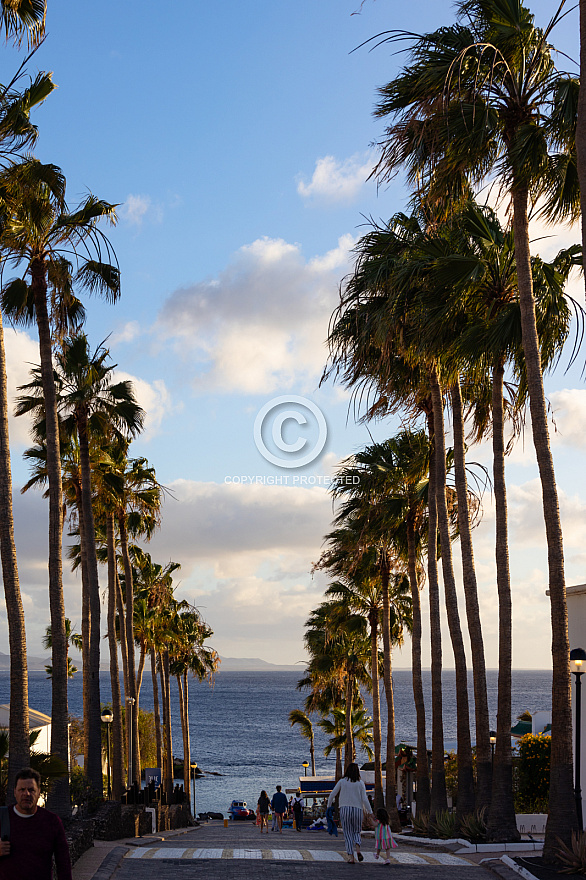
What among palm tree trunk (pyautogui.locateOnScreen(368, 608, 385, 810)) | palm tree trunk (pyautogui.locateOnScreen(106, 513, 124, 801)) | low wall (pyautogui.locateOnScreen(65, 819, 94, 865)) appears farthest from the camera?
palm tree trunk (pyautogui.locateOnScreen(368, 608, 385, 810))

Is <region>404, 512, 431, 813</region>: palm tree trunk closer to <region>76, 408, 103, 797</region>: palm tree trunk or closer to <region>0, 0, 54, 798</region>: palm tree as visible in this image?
<region>76, 408, 103, 797</region>: palm tree trunk

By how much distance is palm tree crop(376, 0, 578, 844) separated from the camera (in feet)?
45.0

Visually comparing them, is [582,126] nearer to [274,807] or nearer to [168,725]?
[274,807]

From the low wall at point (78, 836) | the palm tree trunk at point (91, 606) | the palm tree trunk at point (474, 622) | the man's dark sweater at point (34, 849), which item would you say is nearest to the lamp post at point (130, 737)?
the palm tree trunk at point (91, 606)

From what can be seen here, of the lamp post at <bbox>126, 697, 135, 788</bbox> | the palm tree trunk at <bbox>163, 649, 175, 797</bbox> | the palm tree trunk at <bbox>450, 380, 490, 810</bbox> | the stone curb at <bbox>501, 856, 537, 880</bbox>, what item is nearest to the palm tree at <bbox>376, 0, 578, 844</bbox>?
the stone curb at <bbox>501, 856, 537, 880</bbox>

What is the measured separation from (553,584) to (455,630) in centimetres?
807

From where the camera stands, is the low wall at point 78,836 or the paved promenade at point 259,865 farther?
the low wall at point 78,836

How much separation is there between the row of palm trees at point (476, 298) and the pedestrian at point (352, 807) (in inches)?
112

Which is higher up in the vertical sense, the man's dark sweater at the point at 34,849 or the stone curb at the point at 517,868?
the man's dark sweater at the point at 34,849

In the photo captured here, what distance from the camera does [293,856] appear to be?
14.5 metres

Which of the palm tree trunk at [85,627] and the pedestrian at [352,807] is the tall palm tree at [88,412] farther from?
the pedestrian at [352,807]

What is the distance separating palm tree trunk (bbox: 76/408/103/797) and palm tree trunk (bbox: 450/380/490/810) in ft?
34.3

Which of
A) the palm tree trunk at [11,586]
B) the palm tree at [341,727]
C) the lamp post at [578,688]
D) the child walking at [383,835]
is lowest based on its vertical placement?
the palm tree at [341,727]

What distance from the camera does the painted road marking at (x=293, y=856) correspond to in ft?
45.3
